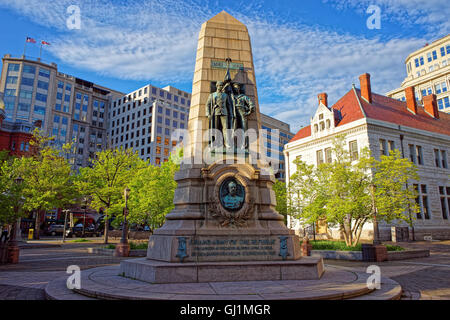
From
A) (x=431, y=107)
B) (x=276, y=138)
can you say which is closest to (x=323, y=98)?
(x=431, y=107)

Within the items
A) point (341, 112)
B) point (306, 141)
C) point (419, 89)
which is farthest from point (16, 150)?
point (419, 89)

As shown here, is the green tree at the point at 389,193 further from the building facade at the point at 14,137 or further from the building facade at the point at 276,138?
the building facade at the point at 276,138

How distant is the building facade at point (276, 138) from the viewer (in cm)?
8186

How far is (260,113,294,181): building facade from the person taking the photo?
8186 centimetres

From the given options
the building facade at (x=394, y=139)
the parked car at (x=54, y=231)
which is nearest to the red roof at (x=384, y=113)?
the building facade at (x=394, y=139)

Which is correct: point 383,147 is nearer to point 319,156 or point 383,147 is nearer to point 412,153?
point 412,153

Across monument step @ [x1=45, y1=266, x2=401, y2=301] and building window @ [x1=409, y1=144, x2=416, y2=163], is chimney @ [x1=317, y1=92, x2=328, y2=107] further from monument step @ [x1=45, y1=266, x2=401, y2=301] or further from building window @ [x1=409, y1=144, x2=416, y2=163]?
monument step @ [x1=45, y1=266, x2=401, y2=301]

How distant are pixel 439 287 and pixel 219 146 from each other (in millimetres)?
7879

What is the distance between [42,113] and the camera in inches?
3049

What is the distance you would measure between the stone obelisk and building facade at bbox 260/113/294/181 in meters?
64.5

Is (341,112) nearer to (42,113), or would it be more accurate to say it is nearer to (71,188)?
(71,188)

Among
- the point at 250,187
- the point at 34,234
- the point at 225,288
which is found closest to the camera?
the point at 225,288

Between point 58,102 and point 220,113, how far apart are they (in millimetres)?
86447

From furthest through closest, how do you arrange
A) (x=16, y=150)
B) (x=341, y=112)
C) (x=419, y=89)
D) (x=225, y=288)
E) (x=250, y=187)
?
(x=419, y=89) → (x=16, y=150) → (x=341, y=112) → (x=250, y=187) → (x=225, y=288)
